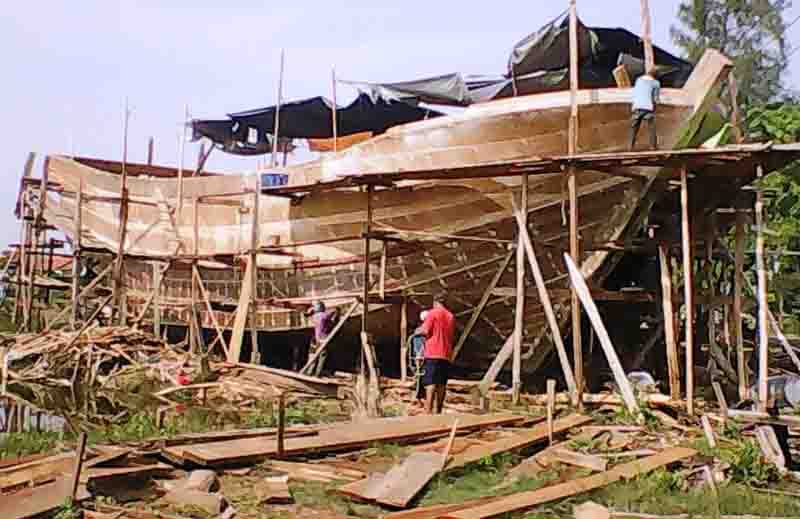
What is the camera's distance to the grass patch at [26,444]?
7.55 meters

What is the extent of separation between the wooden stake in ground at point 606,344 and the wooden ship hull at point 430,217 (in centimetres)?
170

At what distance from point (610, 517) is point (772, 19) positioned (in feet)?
91.6

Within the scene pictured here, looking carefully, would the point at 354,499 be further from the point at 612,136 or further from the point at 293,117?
the point at 293,117

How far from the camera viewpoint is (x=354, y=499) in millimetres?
6336

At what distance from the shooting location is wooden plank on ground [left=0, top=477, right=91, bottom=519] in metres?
5.28

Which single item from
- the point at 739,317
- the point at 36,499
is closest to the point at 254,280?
the point at 739,317

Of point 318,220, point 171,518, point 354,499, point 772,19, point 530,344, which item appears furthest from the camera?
point 772,19

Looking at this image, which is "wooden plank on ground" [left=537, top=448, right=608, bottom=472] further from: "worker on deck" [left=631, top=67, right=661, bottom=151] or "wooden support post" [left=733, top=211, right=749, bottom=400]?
"worker on deck" [left=631, top=67, right=661, bottom=151]

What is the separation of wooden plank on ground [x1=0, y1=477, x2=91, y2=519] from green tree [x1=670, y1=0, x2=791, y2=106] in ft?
90.3

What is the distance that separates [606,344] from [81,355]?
26.4ft

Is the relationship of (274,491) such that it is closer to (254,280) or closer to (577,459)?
(577,459)

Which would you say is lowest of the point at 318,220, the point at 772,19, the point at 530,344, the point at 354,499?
the point at 354,499

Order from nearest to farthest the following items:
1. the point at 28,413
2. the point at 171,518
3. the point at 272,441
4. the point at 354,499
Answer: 1. the point at 171,518
2. the point at 354,499
3. the point at 272,441
4. the point at 28,413

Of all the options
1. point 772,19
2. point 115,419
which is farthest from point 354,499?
point 772,19
